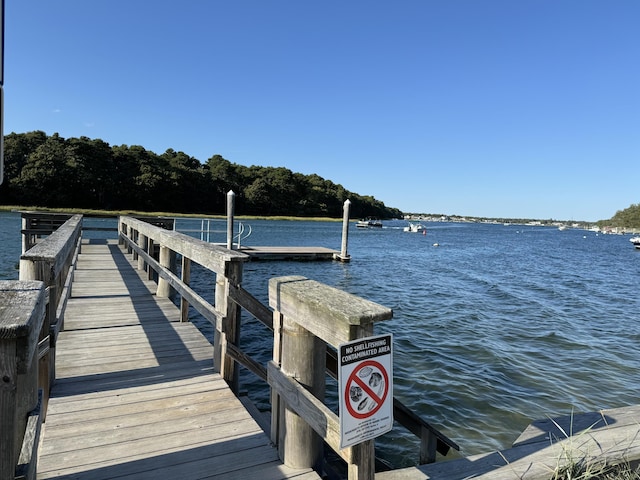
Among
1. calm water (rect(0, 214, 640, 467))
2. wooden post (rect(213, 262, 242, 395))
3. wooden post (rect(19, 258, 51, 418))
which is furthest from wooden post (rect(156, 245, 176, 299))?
wooden post (rect(19, 258, 51, 418))

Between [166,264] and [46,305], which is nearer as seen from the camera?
[46,305]

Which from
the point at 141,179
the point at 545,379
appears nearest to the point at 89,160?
the point at 141,179

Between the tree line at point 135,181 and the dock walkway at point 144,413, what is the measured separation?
7040cm

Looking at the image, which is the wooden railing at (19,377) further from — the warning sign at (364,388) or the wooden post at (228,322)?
the wooden post at (228,322)

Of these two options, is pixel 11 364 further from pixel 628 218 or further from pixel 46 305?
pixel 628 218

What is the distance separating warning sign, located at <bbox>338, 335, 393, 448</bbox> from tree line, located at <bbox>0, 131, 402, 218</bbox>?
2910 inches

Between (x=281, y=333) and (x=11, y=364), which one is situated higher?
(x=11, y=364)

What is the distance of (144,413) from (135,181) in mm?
79427

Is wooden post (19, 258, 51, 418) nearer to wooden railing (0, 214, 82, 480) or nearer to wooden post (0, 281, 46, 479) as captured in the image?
wooden railing (0, 214, 82, 480)

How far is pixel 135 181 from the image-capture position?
74062mm

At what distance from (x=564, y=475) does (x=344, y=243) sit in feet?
70.5

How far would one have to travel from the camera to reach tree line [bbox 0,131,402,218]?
62.6 meters

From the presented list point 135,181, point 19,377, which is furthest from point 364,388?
point 135,181

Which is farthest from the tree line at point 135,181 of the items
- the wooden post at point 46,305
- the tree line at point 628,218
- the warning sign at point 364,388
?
the tree line at point 628,218
